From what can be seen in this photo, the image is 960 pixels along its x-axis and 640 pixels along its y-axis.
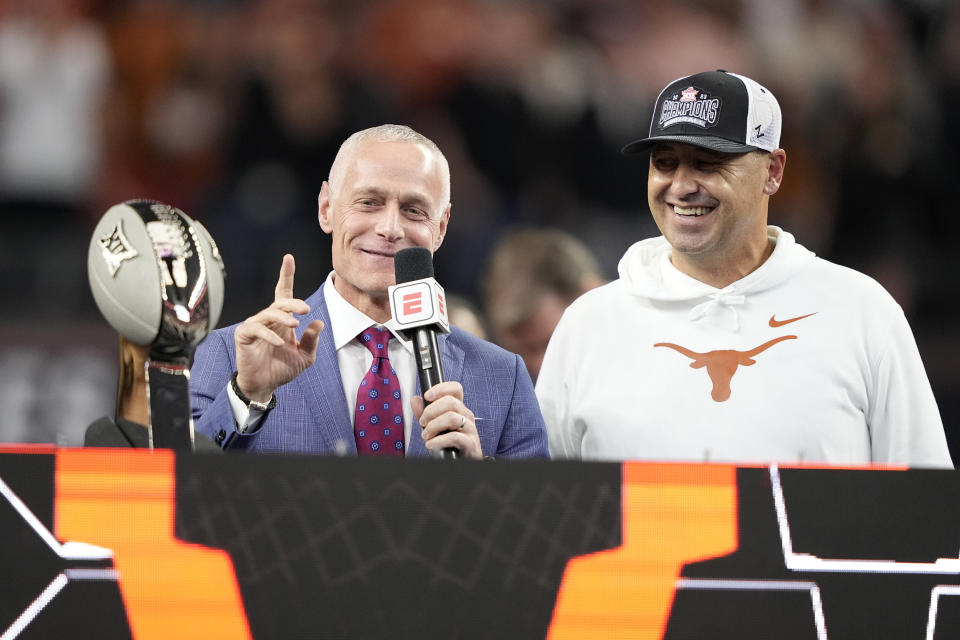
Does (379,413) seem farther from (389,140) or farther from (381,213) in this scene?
(389,140)

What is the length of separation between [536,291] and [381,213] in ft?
5.80

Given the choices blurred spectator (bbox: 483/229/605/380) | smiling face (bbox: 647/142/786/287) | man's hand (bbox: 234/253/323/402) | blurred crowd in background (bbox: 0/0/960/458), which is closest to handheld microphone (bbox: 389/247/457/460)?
man's hand (bbox: 234/253/323/402)

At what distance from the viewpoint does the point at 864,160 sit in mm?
5930

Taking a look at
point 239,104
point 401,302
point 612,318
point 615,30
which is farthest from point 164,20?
point 401,302

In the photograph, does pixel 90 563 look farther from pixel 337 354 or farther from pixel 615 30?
pixel 615 30

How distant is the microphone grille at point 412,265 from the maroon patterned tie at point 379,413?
31cm

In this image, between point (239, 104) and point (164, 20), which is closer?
point (239, 104)

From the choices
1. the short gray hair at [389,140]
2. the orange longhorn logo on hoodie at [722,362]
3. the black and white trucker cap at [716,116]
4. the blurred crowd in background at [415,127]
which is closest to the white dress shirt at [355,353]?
the short gray hair at [389,140]

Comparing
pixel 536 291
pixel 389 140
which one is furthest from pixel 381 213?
Answer: pixel 536 291

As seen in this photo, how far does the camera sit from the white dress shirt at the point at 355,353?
2.55 m

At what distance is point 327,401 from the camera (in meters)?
2.51

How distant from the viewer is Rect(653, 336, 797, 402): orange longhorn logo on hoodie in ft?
9.33

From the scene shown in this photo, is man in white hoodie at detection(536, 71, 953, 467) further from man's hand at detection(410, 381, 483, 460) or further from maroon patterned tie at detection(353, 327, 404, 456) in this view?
man's hand at detection(410, 381, 483, 460)

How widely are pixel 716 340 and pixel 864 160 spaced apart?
327 centimetres
